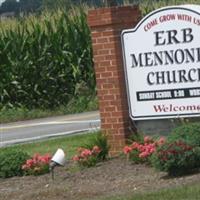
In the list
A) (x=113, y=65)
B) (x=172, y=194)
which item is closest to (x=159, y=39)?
(x=113, y=65)

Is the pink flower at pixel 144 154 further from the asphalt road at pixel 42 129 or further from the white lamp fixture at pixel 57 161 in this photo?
the asphalt road at pixel 42 129

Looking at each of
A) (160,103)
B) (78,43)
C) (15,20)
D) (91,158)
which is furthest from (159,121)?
(15,20)

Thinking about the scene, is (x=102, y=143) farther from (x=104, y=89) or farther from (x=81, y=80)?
(x=81, y=80)

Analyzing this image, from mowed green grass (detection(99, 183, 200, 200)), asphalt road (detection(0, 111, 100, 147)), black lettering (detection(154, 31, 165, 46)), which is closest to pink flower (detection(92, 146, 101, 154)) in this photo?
black lettering (detection(154, 31, 165, 46))

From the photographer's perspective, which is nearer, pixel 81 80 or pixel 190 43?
pixel 190 43

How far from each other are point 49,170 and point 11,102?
17.6 meters

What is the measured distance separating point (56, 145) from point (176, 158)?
6316 mm

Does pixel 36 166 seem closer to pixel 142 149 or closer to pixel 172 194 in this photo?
pixel 142 149

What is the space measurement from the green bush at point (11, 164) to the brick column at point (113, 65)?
135 centimetres

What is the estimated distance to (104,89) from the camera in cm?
1205

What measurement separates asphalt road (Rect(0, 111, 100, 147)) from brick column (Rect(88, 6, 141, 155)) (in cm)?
512

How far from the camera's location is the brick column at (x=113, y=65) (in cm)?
1187

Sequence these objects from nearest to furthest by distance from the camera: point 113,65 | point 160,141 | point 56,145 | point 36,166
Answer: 1. point 160,141
2. point 36,166
3. point 113,65
4. point 56,145

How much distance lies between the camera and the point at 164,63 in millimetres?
11430
